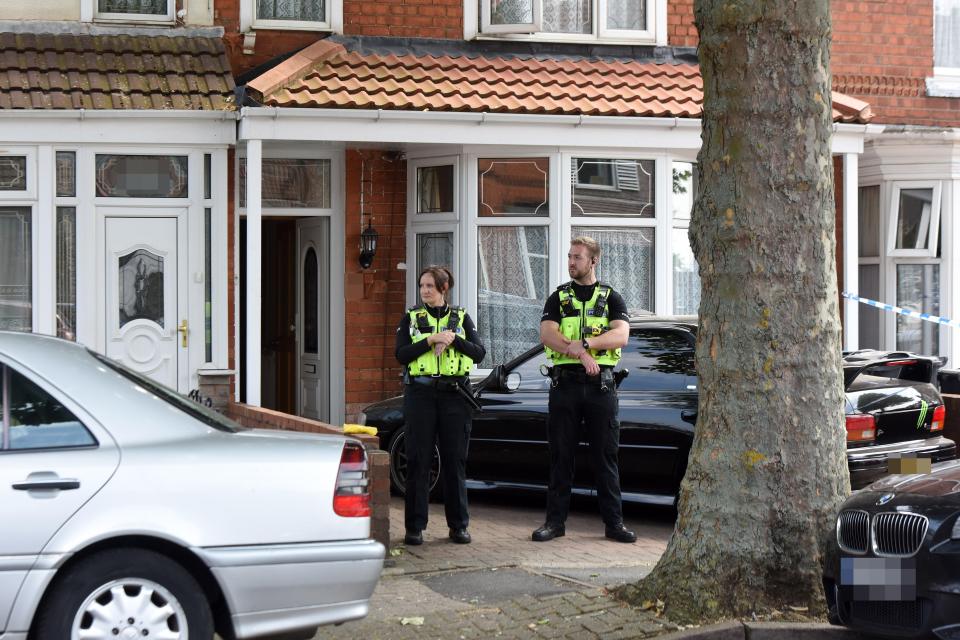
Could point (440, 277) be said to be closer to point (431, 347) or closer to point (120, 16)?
point (431, 347)

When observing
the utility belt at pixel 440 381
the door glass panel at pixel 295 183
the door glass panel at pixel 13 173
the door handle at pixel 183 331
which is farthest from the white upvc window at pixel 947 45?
the door glass panel at pixel 13 173

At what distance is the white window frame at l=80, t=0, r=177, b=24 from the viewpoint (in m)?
13.3

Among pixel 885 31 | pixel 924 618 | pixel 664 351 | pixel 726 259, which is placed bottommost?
pixel 924 618

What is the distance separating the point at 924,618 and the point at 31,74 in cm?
945

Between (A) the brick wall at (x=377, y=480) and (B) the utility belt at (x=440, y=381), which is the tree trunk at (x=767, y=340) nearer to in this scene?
(A) the brick wall at (x=377, y=480)

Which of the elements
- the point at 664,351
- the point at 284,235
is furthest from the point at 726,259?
the point at 284,235

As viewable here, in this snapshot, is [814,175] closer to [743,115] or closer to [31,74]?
[743,115]

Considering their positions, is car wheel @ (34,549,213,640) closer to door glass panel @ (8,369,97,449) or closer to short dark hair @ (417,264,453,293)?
door glass panel @ (8,369,97,449)

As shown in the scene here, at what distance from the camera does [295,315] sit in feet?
49.2

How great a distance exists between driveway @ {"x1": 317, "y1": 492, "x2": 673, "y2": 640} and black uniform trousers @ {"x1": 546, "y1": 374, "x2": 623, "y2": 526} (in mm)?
331

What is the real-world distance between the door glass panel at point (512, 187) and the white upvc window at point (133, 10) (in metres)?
3.42

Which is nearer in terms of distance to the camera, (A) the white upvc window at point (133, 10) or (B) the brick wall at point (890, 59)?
(A) the white upvc window at point (133, 10)

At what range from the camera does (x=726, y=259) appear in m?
7.02

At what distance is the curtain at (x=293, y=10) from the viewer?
45.2 feet
